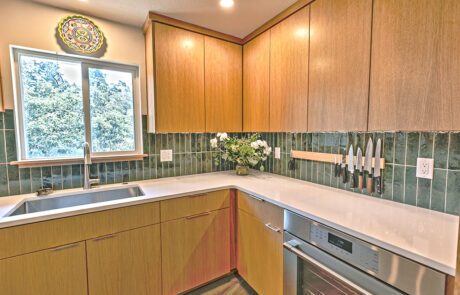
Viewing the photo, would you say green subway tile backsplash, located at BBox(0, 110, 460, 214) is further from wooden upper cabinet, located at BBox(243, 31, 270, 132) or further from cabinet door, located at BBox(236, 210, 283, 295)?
cabinet door, located at BBox(236, 210, 283, 295)

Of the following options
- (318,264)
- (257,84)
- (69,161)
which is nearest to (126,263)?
(69,161)

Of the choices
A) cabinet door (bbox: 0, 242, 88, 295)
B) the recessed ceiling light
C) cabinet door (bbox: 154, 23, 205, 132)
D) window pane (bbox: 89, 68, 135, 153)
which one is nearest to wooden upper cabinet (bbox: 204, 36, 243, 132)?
cabinet door (bbox: 154, 23, 205, 132)

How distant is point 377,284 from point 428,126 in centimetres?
72

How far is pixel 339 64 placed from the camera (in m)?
1.25

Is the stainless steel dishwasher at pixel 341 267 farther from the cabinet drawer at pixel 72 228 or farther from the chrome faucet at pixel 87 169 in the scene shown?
the chrome faucet at pixel 87 169

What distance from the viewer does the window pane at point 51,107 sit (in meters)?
1.56

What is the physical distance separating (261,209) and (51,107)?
1846mm

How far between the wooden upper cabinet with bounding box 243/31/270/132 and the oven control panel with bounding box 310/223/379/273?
100 cm

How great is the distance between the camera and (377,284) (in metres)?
0.85

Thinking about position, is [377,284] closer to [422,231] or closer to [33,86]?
[422,231]

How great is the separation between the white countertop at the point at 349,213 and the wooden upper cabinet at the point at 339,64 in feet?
1.56

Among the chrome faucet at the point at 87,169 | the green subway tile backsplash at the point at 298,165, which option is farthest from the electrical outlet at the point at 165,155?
the chrome faucet at the point at 87,169

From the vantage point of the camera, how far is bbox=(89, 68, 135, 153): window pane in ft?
5.93

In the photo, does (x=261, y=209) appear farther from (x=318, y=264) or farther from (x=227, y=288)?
(x=227, y=288)
